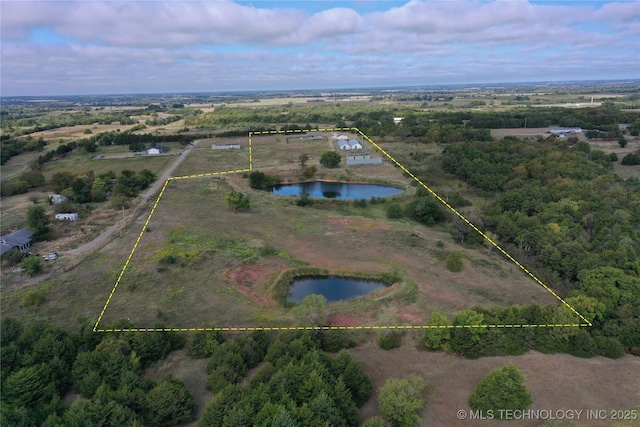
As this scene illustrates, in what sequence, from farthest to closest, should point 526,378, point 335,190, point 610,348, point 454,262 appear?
point 335,190 → point 454,262 → point 610,348 → point 526,378

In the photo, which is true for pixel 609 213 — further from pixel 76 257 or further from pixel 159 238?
pixel 76 257

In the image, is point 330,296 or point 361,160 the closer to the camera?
point 330,296

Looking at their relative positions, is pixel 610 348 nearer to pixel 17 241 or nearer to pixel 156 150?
pixel 17 241

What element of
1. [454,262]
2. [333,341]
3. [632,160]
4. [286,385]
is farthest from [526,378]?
[632,160]

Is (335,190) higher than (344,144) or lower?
lower

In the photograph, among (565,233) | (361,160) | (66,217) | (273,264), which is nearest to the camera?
(273,264)

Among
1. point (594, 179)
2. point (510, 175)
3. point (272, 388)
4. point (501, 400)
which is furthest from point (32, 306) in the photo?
point (594, 179)
